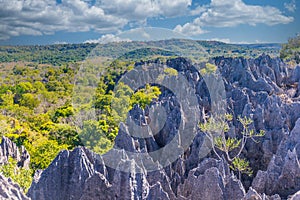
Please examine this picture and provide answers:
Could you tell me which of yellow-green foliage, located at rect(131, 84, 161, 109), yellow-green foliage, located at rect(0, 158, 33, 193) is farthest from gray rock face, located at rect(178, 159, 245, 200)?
yellow-green foliage, located at rect(131, 84, 161, 109)

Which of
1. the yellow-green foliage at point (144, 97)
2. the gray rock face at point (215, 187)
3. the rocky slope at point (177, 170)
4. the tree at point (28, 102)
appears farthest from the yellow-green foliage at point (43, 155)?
the tree at point (28, 102)

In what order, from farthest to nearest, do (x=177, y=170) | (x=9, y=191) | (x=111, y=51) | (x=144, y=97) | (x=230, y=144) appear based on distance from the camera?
(x=111, y=51) → (x=144, y=97) → (x=230, y=144) → (x=177, y=170) → (x=9, y=191)

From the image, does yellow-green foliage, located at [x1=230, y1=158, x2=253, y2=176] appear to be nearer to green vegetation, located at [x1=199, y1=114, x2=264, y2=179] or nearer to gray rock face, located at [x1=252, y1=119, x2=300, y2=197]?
green vegetation, located at [x1=199, y1=114, x2=264, y2=179]

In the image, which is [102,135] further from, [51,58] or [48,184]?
[51,58]

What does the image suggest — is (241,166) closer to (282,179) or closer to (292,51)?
(282,179)

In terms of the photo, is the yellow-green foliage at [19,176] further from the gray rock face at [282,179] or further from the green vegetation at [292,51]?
the green vegetation at [292,51]

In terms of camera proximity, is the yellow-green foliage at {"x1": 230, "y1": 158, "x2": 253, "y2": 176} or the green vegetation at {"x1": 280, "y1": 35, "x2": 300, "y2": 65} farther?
the green vegetation at {"x1": 280, "y1": 35, "x2": 300, "y2": 65}

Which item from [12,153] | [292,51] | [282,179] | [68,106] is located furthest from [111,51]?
[292,51]

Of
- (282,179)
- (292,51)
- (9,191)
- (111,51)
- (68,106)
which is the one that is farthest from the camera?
(292,51)

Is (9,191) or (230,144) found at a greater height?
(9,191)
